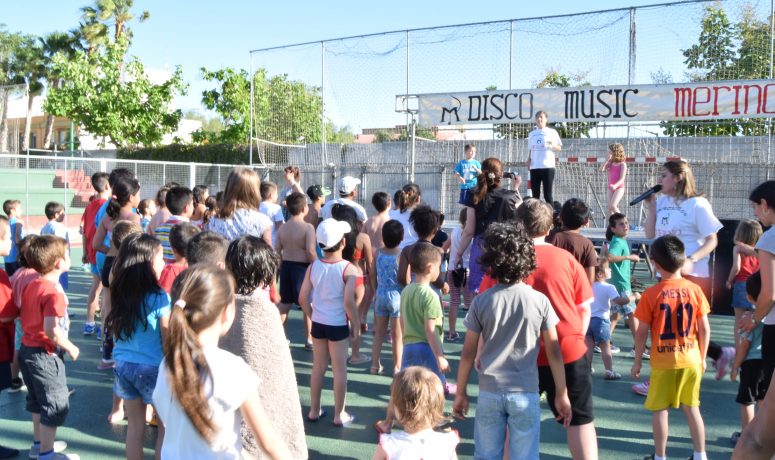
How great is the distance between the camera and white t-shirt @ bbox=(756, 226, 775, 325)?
3463 millimetres

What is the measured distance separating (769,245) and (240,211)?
137 inches

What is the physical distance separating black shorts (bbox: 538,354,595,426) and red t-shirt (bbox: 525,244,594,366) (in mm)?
38

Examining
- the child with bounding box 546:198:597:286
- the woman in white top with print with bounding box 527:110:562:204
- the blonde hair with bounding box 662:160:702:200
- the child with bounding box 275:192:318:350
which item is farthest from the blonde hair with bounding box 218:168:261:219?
the woman in white top with print with bounding box 527:110:562:204

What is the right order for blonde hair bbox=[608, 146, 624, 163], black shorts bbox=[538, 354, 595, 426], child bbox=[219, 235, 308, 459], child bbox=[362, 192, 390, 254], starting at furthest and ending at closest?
1. blonde hair bbox=[608, 146, 624, 163]
2. child bbox=[362, 192, 390, 254]
3. black shorts bbox=[538, 354, 595, 426]
4. child bbox=[219, 235, 308, 459]

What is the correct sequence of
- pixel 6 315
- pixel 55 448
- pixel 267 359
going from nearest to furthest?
pixel 267 359 → pixel 6 315 → pixel 55 448

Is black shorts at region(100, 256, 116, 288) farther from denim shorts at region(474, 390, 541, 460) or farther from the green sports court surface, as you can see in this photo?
denim shorts at region(474, 390, 541, 460)

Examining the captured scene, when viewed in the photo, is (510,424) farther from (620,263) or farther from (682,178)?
(620,263)

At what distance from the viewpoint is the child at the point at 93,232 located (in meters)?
6.82

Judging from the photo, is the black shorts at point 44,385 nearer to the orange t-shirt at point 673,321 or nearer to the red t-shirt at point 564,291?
the red t-shirt at point 564,291

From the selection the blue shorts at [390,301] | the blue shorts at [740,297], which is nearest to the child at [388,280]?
the blue shorts at [390,301]

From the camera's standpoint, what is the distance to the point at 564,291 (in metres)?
3.30

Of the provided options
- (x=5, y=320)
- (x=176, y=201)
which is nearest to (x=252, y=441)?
(x=5, y=320)

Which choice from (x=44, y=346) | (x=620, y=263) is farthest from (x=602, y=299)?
(x=44, y=346)

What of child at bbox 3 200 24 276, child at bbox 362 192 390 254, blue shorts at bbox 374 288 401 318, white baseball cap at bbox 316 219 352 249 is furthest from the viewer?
child at bbox 3 200 24 276
